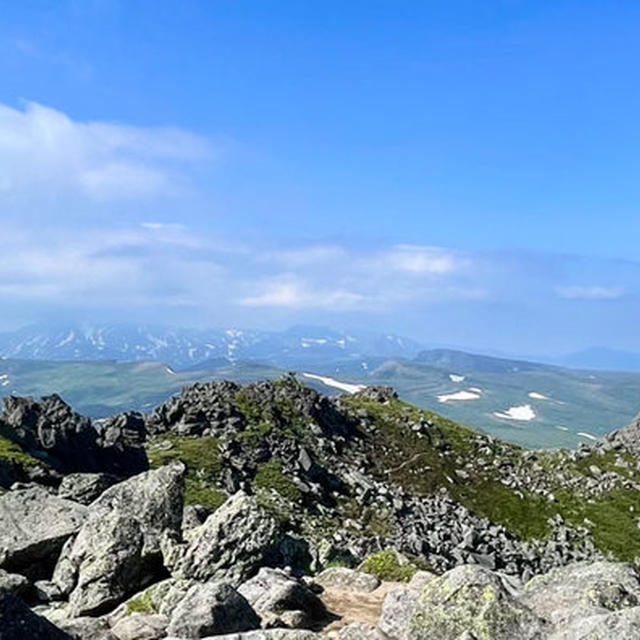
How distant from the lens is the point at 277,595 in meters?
24.0

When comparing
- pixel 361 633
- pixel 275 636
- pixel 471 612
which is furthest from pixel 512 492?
pixel 275 636

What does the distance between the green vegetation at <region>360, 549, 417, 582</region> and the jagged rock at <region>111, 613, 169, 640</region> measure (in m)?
11.3

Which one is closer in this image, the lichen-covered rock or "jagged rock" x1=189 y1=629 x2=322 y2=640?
"jagged rock" x1=189 y1=629 x2=322 y2=640

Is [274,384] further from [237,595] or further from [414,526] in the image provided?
[237,595]

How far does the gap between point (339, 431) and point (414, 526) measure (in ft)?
94.9

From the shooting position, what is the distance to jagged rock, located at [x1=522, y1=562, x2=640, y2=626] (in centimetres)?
1925

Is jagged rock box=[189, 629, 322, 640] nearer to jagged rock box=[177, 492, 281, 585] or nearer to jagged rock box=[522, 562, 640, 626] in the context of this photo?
jagged rock box=[522, 562, 640, 626]

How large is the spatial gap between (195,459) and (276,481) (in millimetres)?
9990

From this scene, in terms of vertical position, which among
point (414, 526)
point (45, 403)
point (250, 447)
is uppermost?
point (45, 403)

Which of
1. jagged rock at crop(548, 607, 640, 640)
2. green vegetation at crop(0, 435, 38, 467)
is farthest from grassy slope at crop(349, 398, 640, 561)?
jagged rock at crop(548, 607, 640, 640)

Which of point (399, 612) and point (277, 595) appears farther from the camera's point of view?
point (277, 595)

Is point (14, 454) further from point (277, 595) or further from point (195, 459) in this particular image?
point (277, 595)

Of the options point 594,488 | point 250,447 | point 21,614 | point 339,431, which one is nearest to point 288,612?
point 21,614

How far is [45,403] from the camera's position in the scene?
270 ft
